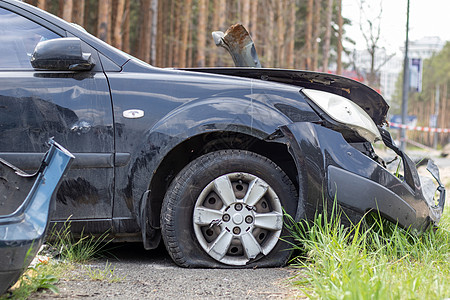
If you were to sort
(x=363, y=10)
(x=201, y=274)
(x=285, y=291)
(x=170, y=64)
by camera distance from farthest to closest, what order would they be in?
(x=170, y=64) < (x=363, y=10) < (x=201, y=274) < (x=285, y=291)

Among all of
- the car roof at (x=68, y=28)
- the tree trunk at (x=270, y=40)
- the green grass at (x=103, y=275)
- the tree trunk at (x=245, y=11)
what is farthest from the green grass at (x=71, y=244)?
the tree trunk at (x=245, y=11)

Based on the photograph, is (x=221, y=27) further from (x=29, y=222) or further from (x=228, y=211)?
(x=29, y=222)

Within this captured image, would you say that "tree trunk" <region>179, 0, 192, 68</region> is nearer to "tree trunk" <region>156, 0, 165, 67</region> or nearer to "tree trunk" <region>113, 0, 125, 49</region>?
"tree trunk" <region>156, 0, 165, 67</region>

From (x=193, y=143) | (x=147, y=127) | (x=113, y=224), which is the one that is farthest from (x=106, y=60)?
(x=113, y=224)

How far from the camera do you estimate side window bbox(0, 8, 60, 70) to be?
344cm

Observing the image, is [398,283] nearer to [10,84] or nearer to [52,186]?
[52,186]

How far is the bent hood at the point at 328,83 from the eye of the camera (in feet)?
12.2

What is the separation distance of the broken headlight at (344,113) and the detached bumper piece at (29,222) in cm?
166

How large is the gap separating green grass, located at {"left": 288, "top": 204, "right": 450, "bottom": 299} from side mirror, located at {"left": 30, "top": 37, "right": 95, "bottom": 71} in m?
Answer: 1.68

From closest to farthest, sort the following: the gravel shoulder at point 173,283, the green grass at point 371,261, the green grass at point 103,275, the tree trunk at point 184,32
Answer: the green grass at point 371,261 → the gravel shoulder at point 173,283 → the green grass at point 103,275 → the tree trunk at point 184,32

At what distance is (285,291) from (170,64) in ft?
101

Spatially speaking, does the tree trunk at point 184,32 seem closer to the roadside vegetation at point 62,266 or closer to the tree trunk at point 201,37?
the tree trunk at point 201,37

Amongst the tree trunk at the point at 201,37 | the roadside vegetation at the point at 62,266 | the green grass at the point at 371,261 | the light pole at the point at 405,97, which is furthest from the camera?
the light pole at the point at 405,97

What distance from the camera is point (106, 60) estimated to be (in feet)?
11.5
